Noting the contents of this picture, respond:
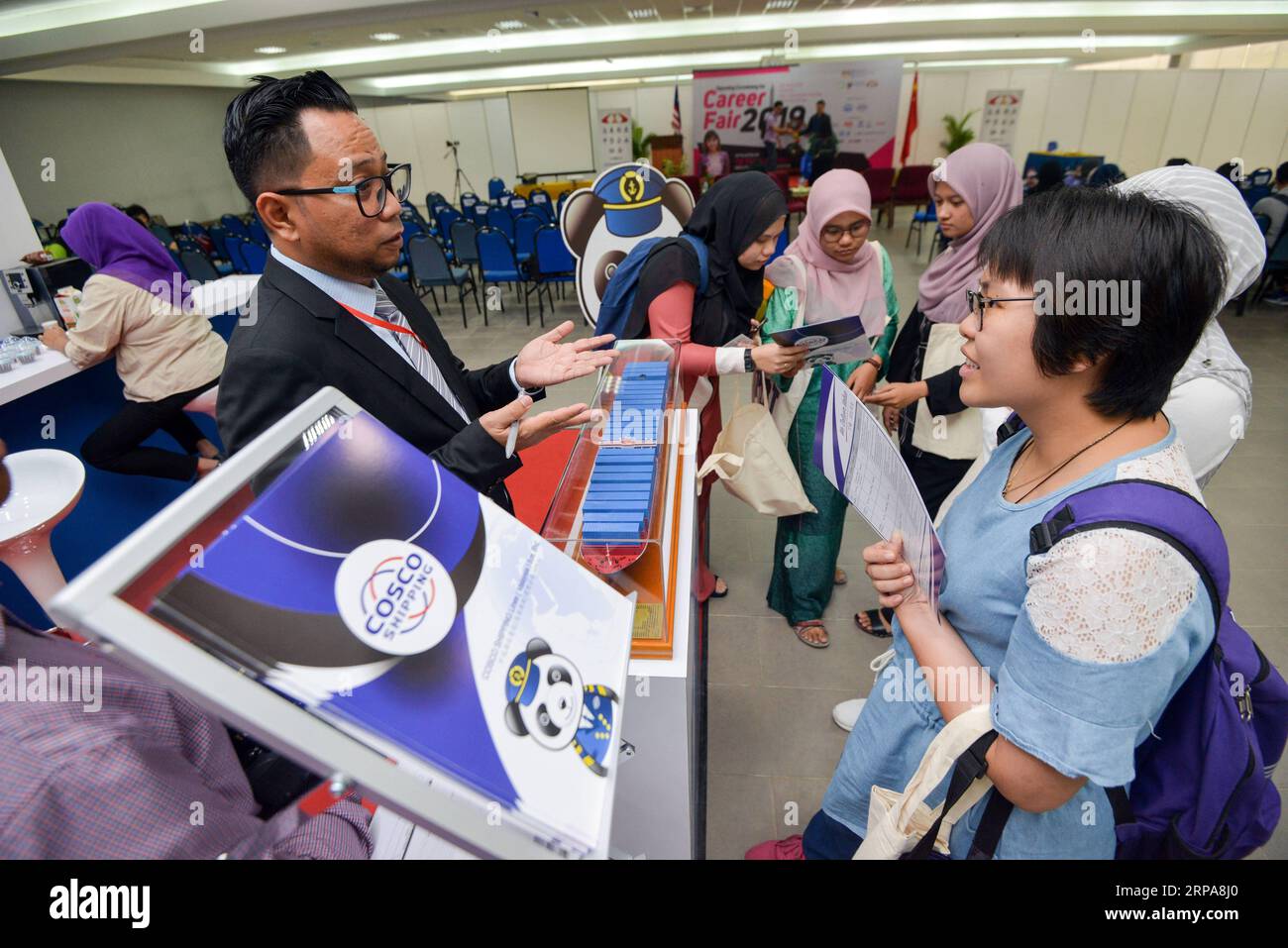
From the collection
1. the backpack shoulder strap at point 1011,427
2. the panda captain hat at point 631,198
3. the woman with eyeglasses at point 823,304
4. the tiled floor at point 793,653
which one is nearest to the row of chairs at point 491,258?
the panda captain hat at point 631,198

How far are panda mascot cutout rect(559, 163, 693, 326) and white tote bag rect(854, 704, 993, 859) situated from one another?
2.98m

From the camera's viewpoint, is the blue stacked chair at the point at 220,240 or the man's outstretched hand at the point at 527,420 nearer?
the man's outstretched hand at the point at 527,420

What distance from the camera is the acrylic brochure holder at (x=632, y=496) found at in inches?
43.5

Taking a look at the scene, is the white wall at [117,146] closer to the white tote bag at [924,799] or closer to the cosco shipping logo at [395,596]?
the cosco shipping logo at [395,596]

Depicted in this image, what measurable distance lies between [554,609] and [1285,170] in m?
8.52

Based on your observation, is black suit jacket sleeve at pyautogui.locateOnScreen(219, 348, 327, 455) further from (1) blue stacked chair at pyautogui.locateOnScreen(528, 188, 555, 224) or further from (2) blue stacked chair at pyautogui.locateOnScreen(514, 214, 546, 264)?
(1) blue stacked chair at pyautogui.locateOnScreen(528, 188, 555, 224)

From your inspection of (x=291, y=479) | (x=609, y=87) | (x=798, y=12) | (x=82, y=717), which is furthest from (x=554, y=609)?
(x=609, y=87)

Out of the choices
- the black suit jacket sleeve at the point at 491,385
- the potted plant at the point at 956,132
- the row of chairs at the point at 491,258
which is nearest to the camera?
the black suit jacket sleeve at the point at 491,385

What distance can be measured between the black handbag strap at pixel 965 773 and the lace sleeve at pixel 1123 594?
0.68ft

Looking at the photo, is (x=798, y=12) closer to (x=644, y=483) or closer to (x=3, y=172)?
(x=3, y=172)

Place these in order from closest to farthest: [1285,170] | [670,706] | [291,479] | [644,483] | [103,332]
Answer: [291,479], [670,706], [644,483], [103,332], [1285,170]

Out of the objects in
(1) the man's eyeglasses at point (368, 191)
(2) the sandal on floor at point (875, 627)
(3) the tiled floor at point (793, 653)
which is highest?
(1) the man's eyeglasses at point (368, 191)

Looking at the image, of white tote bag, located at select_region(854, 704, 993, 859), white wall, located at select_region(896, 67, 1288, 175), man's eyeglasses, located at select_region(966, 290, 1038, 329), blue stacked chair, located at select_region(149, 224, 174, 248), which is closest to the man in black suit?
man's eyeglasses, located at select_region(966, 290, 1038, 329)

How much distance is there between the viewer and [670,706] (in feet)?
3.49
